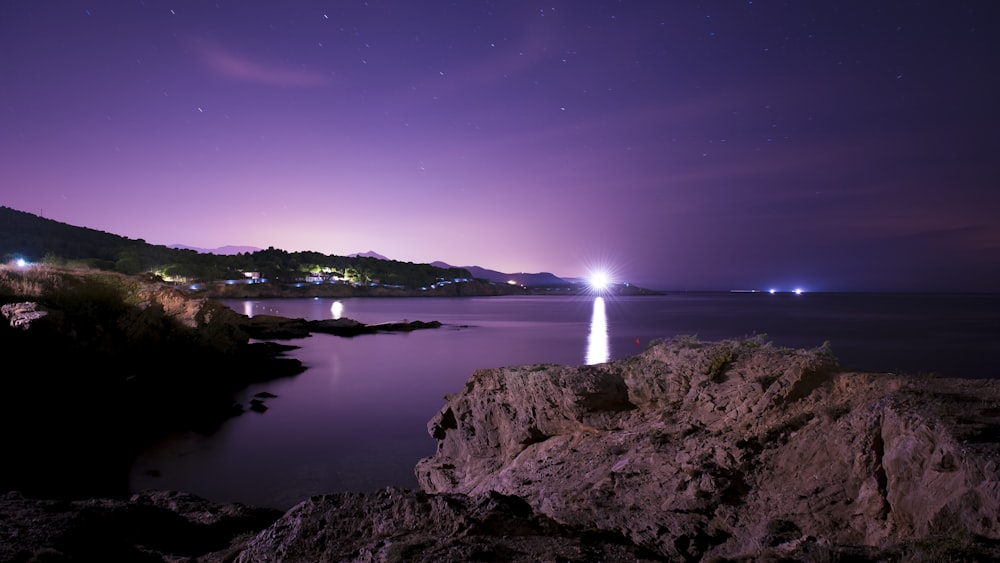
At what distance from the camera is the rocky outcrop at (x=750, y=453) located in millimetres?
4340

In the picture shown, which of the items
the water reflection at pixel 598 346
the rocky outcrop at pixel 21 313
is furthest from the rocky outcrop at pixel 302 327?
the rocky outcrop at pixel 21 313

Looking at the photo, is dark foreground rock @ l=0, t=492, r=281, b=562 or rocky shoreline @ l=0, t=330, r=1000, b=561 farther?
dark foreground rock @ l=0, t=492, r=281, b=562

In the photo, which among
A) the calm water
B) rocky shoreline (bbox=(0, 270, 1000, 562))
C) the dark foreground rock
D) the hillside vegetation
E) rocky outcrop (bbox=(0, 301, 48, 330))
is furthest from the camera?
the hillside vegetation

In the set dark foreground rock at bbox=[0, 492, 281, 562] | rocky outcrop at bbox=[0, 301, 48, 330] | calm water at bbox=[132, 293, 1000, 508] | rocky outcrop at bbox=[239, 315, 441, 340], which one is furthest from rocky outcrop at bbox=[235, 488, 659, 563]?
rocky outcrop at bbox=[239, 315, 441, 340]

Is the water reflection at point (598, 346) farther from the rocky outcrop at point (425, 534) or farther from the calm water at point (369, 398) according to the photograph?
the rocky outcrop at point (425, 534)

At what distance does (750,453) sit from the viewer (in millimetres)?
6168

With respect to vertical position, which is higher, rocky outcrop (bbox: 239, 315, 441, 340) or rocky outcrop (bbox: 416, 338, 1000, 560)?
rocky outcrop (bbox: 416, 338, 1000, 560)

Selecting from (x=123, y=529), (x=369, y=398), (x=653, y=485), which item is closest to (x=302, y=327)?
(x=369, y=398)

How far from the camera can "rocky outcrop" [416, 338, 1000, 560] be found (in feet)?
14.2

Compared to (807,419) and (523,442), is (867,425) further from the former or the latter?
(523,442)

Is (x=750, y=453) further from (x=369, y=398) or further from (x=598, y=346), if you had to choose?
(x=598, y=346)

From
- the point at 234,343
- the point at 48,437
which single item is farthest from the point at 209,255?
the point at 48,437

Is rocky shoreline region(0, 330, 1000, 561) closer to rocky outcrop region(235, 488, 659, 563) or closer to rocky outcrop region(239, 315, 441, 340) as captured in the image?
rocky outcrop region(235, 488, 659, 563)

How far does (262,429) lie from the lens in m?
18.7
